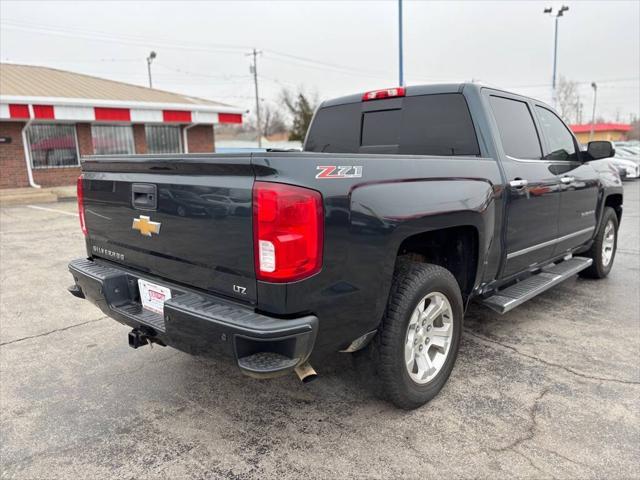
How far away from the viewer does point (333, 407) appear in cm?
299

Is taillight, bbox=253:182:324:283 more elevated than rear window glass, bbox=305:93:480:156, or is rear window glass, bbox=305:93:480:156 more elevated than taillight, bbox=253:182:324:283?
rear window glass, bbox=305:93:480:156

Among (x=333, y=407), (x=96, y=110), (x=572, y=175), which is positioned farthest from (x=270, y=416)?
(x=96, y=110)

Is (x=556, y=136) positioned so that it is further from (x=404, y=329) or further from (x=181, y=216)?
(x=181, y=216)

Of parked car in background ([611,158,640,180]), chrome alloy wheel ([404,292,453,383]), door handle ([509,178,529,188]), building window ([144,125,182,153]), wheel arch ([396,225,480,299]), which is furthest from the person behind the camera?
parked car in background ([611,158,640,180])

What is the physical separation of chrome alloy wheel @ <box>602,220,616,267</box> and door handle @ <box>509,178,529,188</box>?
2.62 metres

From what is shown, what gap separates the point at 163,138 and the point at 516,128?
18.0m

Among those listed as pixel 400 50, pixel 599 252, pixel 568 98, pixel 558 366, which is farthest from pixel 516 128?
pixel 568 98

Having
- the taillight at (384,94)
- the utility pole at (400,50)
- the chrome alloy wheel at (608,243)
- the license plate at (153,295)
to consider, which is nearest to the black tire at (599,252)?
the chrome alloy wheel at (608,243)

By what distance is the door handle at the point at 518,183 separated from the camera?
3.48 m

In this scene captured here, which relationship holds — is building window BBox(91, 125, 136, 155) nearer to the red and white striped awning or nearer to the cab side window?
the red and white striped awning

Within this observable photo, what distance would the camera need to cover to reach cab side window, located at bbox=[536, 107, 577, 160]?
4289 millimetres

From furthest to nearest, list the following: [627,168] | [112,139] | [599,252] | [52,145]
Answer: [627,168]
[112,139]
[52,145]
[599,252]

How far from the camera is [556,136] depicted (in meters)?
4.48

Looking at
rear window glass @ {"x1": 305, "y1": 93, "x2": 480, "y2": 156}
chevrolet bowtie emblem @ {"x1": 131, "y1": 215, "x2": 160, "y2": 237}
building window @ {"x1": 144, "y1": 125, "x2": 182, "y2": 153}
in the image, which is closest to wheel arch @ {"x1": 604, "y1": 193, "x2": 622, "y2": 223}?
rear window glass @ {"x1": 305, "y1": 93, "x2": 480, "y2": 156}
